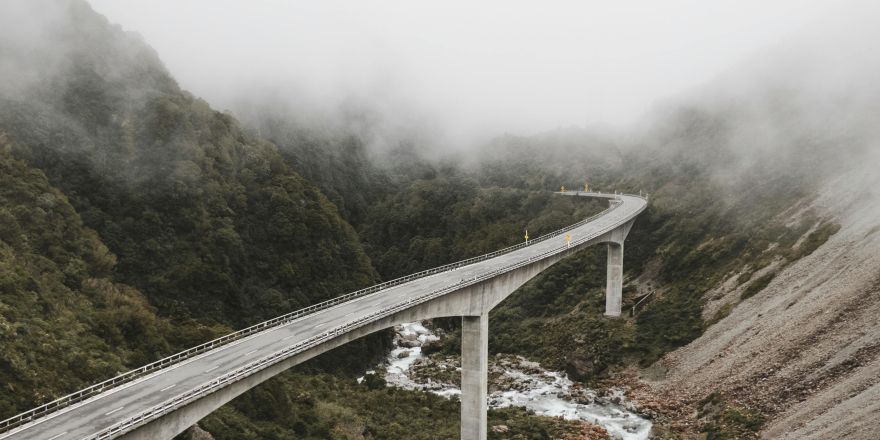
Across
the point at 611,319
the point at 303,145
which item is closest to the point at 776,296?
the point at 611,319

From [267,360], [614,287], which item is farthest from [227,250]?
[614,287]

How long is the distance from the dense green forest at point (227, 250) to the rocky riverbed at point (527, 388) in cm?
313

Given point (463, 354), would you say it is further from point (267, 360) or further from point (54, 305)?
point (54, 305)

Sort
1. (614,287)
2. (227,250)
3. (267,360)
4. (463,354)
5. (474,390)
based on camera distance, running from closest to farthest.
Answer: (267,360) < (474,390) < (463,354) < (227,250) < (614,287)

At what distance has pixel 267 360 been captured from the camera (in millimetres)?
29031

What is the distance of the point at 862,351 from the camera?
1478 inches

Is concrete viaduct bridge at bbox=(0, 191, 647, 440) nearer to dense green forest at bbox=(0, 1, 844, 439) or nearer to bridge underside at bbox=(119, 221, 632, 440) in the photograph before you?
bridge underside at bbox=(119, 221, 632, 440)

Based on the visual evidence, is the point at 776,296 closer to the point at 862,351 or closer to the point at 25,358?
the point at 862,351

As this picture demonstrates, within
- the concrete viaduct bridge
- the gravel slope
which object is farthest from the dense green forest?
the concrete viaduct bridge

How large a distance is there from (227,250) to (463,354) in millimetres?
34676

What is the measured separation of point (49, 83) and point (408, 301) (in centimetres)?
5407

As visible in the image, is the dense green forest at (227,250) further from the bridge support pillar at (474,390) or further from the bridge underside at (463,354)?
the bridge underside at (463,354)

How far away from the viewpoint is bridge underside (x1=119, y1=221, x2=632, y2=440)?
987 inches

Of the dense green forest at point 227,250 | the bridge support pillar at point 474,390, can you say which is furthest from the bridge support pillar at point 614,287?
the bridge support pillar at point 474,390
